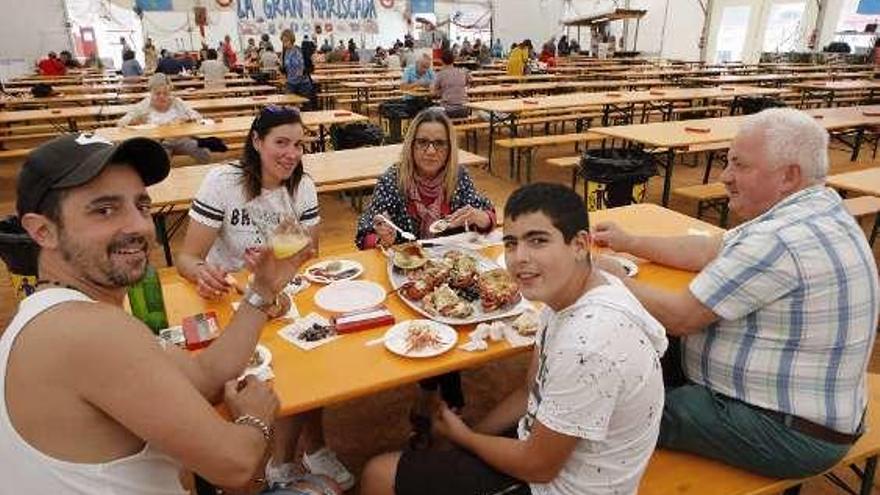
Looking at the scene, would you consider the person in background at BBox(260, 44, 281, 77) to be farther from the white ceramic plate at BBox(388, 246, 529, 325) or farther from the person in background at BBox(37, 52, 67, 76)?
the white ceramic plate at BBox(388, 246, 529, 325)

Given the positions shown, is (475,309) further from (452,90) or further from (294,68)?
(294,68)

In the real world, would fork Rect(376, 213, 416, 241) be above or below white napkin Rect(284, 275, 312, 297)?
above

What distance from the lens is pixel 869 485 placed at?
1851 mm

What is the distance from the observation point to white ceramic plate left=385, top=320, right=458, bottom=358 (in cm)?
166

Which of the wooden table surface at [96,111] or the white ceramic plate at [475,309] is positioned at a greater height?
the wooden table surface at [96,111]

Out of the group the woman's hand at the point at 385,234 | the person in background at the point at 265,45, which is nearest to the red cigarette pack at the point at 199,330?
the woman's hand at the point at 385,234

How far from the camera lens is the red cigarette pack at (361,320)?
1786 millimetres

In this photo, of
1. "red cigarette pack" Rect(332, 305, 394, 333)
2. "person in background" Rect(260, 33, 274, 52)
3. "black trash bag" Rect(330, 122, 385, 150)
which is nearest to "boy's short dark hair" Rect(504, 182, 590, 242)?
"red cigarette pack" Rect(332, 305, 394, 333)

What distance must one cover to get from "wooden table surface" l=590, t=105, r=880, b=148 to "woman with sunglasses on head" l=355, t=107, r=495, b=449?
292cm

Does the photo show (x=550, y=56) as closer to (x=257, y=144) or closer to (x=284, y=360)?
(x=257, y=144)

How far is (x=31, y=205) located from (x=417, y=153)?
6.17ft

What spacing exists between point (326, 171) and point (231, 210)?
1.75 m

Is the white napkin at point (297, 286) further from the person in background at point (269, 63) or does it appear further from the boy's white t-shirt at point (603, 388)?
the person in background at point (269, 63)

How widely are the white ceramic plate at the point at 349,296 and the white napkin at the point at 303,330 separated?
8 centimetres
